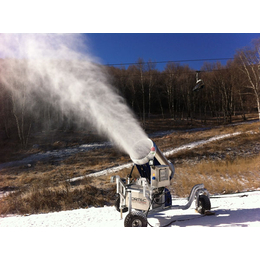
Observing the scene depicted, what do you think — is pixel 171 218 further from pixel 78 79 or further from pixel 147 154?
pixel 78 79

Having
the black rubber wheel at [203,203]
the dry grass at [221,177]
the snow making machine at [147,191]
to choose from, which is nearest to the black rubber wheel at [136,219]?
the snow making machine at [147,191]

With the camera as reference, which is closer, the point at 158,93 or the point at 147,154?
the point at 147,154

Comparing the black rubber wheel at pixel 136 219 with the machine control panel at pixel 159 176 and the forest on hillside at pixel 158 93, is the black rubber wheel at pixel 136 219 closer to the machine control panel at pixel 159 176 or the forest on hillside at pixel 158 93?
the machine control panel at pixel 159 176

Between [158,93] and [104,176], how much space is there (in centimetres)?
1678

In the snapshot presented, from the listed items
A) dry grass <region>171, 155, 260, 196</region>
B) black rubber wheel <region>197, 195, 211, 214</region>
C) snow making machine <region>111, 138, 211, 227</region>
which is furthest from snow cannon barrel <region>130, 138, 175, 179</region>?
dry grass <region>171, 155, 260, 196</region>

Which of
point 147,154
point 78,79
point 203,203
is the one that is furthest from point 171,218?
point 78,79

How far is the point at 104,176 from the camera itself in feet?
33.0

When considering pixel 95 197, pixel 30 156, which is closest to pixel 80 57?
pixel 95 197

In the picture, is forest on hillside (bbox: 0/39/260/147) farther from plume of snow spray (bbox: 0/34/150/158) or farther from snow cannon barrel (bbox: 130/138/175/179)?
snow cannon barrel (bbox: 130/138/175/179)

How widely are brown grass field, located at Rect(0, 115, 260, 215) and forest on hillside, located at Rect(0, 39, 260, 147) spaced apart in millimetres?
3798

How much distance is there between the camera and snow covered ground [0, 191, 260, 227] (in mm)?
3900

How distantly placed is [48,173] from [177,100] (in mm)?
20448

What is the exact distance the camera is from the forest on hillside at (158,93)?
13.9 meters

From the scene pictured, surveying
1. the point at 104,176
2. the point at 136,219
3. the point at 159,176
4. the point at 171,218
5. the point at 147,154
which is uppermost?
the point at 147,154
